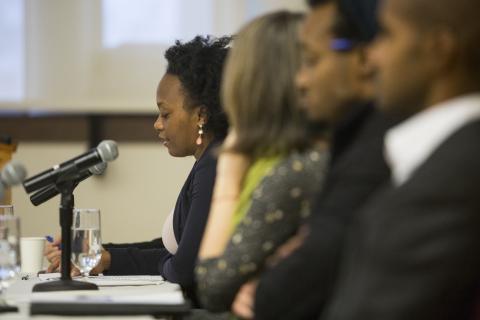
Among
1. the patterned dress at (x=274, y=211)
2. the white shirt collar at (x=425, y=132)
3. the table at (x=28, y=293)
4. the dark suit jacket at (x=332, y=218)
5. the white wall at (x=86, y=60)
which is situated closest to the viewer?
the white shirt collar at (x=425, y=132)

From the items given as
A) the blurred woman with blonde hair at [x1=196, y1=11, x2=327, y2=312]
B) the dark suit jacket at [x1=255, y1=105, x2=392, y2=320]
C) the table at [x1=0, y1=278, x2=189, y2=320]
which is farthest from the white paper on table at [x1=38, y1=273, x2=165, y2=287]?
the dark suit jacket at [x1=255, y1=105, x2=392, y2=320]

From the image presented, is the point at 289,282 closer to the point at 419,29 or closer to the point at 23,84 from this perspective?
the point at 419,29

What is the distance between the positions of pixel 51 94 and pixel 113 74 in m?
0.32

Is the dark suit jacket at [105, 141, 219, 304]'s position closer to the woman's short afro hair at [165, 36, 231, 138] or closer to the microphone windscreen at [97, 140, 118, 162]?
the woman's short afro hair at [165, 36, 231, 138]

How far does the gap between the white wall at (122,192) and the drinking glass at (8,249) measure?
110 inches

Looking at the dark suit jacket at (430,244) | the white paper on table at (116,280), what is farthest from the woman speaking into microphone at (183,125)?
the dark suit jacket at (430,244)

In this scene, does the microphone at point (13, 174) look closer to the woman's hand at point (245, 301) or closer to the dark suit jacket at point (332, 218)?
the woman's hand at point (245, 301)

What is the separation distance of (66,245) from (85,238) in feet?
0.37

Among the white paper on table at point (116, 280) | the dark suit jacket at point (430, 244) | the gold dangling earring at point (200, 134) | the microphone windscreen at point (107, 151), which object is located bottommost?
the white paper on table at point (116, 280)

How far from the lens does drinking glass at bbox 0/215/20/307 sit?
79.9 inches

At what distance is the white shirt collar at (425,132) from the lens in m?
1.32

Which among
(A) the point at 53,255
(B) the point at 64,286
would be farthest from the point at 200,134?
(B) the point at 64,286

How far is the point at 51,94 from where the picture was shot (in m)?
4.73

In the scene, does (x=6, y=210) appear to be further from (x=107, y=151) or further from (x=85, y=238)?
(x=107, y=151)
